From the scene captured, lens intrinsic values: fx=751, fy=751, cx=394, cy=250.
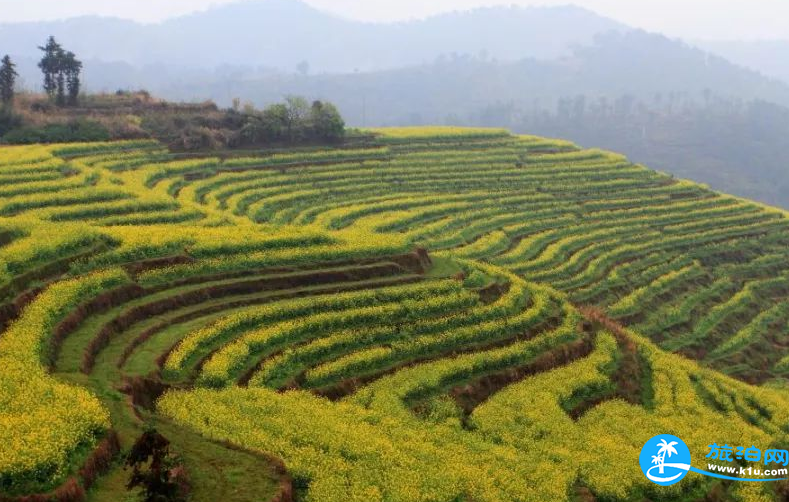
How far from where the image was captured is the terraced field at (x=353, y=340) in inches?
698

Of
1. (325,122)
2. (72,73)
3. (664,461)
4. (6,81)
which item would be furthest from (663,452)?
(72,73)

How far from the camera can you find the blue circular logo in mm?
20609

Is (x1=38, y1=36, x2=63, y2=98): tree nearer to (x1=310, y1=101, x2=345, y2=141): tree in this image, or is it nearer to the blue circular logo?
(x1=310, y1=101, x2=345, y2=141): tree

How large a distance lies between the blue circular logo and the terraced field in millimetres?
421

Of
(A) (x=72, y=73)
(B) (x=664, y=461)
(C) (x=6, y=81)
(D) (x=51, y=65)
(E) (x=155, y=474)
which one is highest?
(D) (x=51, y=65)

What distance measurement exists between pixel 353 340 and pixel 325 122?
39.0 metres

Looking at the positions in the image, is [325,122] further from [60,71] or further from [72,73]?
[60,71]

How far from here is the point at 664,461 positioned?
2103 centimetres

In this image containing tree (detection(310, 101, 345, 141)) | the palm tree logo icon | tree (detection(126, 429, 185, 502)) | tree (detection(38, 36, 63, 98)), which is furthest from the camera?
tree (detection(310, 101, 345, 141))

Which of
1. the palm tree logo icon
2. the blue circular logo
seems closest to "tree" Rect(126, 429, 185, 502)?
the blue circular logo

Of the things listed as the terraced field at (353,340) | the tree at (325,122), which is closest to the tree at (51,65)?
the terraced field at (353,340)

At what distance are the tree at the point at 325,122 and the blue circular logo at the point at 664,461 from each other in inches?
1780

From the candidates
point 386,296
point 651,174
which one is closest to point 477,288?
point 386,296

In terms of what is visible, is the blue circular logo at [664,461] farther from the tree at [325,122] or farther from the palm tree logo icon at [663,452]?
the tree at [325,122]
